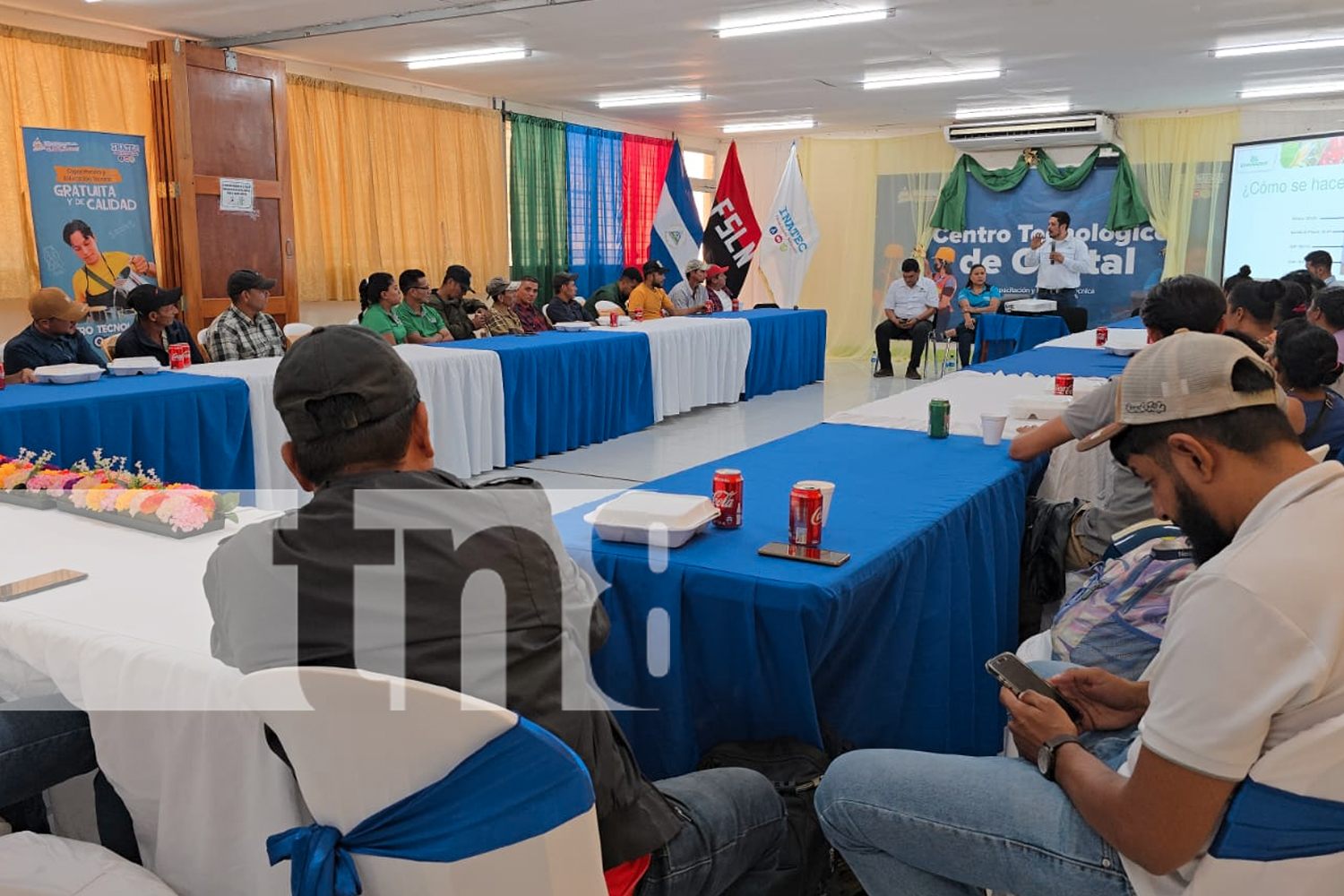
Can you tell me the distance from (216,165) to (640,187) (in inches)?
201

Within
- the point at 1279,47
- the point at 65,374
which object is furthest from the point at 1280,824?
the point at 1279,47

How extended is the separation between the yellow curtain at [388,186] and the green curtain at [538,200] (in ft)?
0.48

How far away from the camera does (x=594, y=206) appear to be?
996 cm

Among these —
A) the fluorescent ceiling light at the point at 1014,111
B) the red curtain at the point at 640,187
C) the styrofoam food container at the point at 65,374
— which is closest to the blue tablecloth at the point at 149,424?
the styrofoam food container at the point at 65,374

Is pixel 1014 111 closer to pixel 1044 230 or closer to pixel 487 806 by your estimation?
pixel 1044 230

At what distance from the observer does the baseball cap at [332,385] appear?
1.22m

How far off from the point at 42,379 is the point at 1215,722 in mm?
4324

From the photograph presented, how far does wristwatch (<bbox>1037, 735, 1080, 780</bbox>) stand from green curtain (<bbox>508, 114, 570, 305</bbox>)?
26.8 feet

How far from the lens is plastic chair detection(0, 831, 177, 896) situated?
52.3 inches

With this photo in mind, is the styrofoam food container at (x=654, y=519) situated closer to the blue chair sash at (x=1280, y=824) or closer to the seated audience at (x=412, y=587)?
the seated audience at (x=412, y=587)

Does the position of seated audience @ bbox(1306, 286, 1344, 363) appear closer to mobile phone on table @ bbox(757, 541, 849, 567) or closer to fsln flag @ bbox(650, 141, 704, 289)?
mobile phone on table @ bbox(757, 541, 849, 567)

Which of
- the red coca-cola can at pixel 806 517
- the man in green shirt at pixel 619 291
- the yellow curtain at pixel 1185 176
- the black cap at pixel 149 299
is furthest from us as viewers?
the yellow curtain at pixel 1185 176

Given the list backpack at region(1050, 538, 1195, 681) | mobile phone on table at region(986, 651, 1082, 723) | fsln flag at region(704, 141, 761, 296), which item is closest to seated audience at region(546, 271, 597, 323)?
fsln flag at region(704, 141, 761, 296)

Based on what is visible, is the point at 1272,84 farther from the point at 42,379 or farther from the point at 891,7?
the point at 42,379
